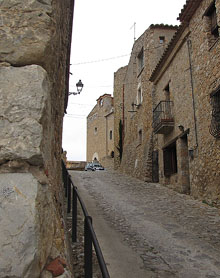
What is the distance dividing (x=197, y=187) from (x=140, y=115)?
8.19m

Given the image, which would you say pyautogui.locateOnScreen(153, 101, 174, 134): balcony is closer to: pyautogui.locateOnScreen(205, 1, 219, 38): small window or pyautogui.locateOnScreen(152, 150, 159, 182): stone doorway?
pyautogui.locateOnScreen(152, 150, 159, 182): stone doorway

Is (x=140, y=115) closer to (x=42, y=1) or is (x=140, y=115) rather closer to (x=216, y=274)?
(x=216, y=274)

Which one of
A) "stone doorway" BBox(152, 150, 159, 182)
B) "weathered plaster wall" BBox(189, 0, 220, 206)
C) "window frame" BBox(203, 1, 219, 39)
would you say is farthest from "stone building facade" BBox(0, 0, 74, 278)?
"stone doorway" BBox(152, 150, 159, 182)

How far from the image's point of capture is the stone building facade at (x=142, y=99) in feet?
47.3

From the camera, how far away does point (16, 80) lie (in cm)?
150

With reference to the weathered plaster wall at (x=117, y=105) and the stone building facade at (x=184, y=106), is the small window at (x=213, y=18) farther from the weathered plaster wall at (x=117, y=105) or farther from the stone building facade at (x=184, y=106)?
the weathered plaster wall at (x=117, y=105)

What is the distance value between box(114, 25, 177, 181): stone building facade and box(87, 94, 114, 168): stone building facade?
10.7m

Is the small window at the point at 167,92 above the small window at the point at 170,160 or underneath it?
above

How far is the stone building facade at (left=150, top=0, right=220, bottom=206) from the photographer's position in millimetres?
7781

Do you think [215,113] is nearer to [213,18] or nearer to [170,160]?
[213,18]

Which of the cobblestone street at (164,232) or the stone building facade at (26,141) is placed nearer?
the stone building facade at (26,141)

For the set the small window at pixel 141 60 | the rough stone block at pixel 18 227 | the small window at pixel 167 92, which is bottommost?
the rough stone block at pixel 18 227

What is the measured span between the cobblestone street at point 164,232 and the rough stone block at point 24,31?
2.72 meters

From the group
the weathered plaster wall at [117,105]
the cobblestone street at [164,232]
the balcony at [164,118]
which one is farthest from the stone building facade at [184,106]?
the weathered plaster wall at [117,105]
